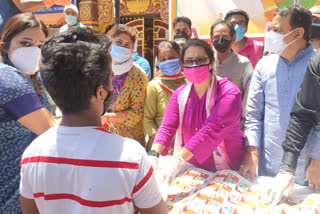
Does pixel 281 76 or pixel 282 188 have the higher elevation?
pixel 281 76

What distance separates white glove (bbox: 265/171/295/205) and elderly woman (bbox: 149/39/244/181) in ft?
1.14

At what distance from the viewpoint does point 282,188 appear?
1285 mm

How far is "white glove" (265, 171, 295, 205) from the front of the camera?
4.18ft

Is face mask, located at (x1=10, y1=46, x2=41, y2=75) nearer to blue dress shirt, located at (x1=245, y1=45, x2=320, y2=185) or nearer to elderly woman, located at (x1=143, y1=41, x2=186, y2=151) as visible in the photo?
elderly woman, located at (x1=143, y1=41, x2=186, y2=151)

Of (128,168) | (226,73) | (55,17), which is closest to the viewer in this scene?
(128,168)

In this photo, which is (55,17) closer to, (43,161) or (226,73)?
(226,73)

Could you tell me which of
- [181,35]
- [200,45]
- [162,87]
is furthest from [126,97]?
[181,35]

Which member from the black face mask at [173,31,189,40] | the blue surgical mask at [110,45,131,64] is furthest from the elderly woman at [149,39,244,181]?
the black face mask at [173,31,189,40]

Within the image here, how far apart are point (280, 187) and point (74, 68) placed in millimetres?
1013

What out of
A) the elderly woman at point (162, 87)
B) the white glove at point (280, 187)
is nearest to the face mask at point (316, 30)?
the elderly woman at point (162, 87)

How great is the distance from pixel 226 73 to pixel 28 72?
72.0 inches

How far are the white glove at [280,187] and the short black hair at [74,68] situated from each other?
89 cm

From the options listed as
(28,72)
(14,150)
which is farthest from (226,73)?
(14,150)

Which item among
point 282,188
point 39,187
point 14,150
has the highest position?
point 39,187
